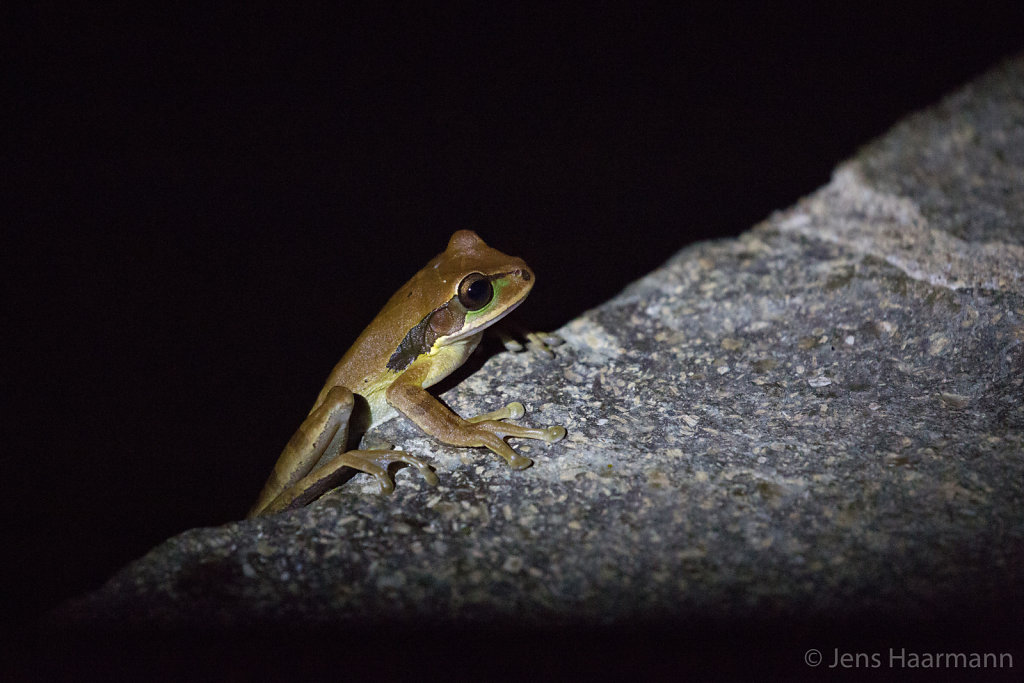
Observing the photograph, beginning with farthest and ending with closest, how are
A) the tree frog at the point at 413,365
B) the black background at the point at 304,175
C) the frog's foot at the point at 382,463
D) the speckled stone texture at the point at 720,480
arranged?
1. the black background at the point at 304,175
2. the tree frog at the point at 413,365
3. the frog's foot at the point at 382,463
4. the speckled stone texture at the point at 720,480

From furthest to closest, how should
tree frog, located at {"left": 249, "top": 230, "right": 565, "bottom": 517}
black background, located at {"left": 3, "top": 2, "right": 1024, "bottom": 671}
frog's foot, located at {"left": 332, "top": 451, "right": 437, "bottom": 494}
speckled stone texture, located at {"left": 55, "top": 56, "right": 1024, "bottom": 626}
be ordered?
black background, located at {"left": 3, "top": 2, "right": 1024, "bottom": 671}
tree frog, located at {"left": 249, "top": 230, "right": 565, "bottom": 517}
frog's foot, located at {"left": 332, "top": 451, "right": 437, "bottom": 494}
speckled stone texture, located at {"left": 55, "top": 56, "right": 1024, "bottom": 626}

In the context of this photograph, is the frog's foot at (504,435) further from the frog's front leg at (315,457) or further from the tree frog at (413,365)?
the frog's front leg at (315,457)

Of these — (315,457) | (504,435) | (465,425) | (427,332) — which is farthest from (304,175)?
(504,435)

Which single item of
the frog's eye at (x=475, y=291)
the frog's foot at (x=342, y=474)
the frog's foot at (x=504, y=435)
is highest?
the frog's eye at (x=475, y=291)

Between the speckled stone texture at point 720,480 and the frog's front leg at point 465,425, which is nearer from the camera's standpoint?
the speckled stone texture at point 720,480

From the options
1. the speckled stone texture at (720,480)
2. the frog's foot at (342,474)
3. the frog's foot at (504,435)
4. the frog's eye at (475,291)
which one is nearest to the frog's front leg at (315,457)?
the frog's foot at (342,474)

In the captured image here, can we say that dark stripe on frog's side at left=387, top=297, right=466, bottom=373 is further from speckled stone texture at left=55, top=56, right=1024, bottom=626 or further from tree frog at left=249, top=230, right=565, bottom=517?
speckled stone texture at left=55, top=56, right=1024, bottom=626

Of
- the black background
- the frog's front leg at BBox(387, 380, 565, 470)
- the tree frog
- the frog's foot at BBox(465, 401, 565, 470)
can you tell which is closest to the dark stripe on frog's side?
the tree frog

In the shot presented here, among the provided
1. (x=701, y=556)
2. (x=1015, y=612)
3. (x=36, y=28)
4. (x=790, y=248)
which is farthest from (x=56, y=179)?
(x=1015, y=612)
